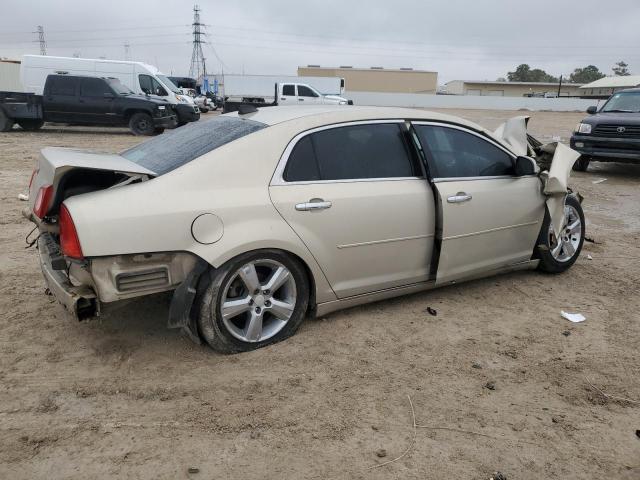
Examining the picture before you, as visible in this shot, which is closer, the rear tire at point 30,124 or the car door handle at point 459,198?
the car door handle at point 459,198

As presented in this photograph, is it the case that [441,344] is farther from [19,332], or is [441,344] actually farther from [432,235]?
[19,332]

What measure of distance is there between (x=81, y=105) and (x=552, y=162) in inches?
655

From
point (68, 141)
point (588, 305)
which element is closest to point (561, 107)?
point (68, 141)

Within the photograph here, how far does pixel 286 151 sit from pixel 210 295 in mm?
1050

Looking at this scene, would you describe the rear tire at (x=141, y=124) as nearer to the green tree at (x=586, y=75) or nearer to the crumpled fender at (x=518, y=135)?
the crumpled fender at (x=518, y=135)

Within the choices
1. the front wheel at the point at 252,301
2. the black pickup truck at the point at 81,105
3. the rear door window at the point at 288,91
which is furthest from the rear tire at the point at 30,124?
the front wheel at the point at 252,301

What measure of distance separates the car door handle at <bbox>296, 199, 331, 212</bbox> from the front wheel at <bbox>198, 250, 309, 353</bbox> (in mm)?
315

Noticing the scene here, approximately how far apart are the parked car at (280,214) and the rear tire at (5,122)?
1631 cm

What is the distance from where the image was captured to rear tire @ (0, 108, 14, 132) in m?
17.5

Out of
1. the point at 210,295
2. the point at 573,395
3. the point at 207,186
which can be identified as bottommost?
the point at 573,395

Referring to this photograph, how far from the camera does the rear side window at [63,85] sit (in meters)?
17.6

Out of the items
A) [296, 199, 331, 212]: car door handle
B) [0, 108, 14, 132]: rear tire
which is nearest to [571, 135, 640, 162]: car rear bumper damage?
[296, 199, 331, 212]: car door handle

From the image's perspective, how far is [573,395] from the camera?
3143mm

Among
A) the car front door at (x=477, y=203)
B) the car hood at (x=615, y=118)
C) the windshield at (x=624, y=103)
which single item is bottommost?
the car front door at (x=477, y=203)
